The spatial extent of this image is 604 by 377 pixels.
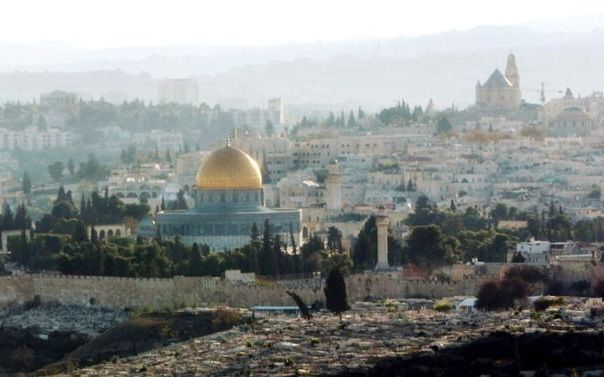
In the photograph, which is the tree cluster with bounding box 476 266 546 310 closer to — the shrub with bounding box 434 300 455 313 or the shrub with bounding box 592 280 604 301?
the shrub with bounding box 434 300 455 313

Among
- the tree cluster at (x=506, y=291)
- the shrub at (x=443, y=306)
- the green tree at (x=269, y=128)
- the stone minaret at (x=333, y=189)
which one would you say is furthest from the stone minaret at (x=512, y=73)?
the shrub at (x=443, y=306)

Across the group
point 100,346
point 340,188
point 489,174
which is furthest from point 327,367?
point 489,174

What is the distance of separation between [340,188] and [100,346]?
46.9 m

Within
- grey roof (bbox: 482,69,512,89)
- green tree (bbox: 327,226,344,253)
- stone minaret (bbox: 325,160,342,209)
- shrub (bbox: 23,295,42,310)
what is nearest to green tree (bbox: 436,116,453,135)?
grey roof (bbox: 482,69,512,89)

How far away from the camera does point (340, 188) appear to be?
4099 inches

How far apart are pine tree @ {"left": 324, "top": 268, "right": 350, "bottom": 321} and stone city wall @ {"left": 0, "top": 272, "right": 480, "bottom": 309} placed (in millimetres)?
3196

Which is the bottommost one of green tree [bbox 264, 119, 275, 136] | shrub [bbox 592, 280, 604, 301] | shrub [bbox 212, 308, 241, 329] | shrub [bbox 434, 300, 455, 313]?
shrub [bbox 212, 308, 241, 329]

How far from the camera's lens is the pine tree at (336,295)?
58.8 m

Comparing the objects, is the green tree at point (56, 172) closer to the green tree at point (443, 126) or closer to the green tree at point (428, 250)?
the green tree at point (443, 126)

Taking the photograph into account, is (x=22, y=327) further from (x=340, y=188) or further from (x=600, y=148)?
(x=600, y=148)

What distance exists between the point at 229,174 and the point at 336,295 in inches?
1127

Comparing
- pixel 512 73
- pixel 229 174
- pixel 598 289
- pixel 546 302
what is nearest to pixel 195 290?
pixel 598 289

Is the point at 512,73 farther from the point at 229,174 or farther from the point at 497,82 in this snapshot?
the point at 229,174

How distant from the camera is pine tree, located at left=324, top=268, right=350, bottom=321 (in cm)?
5884
